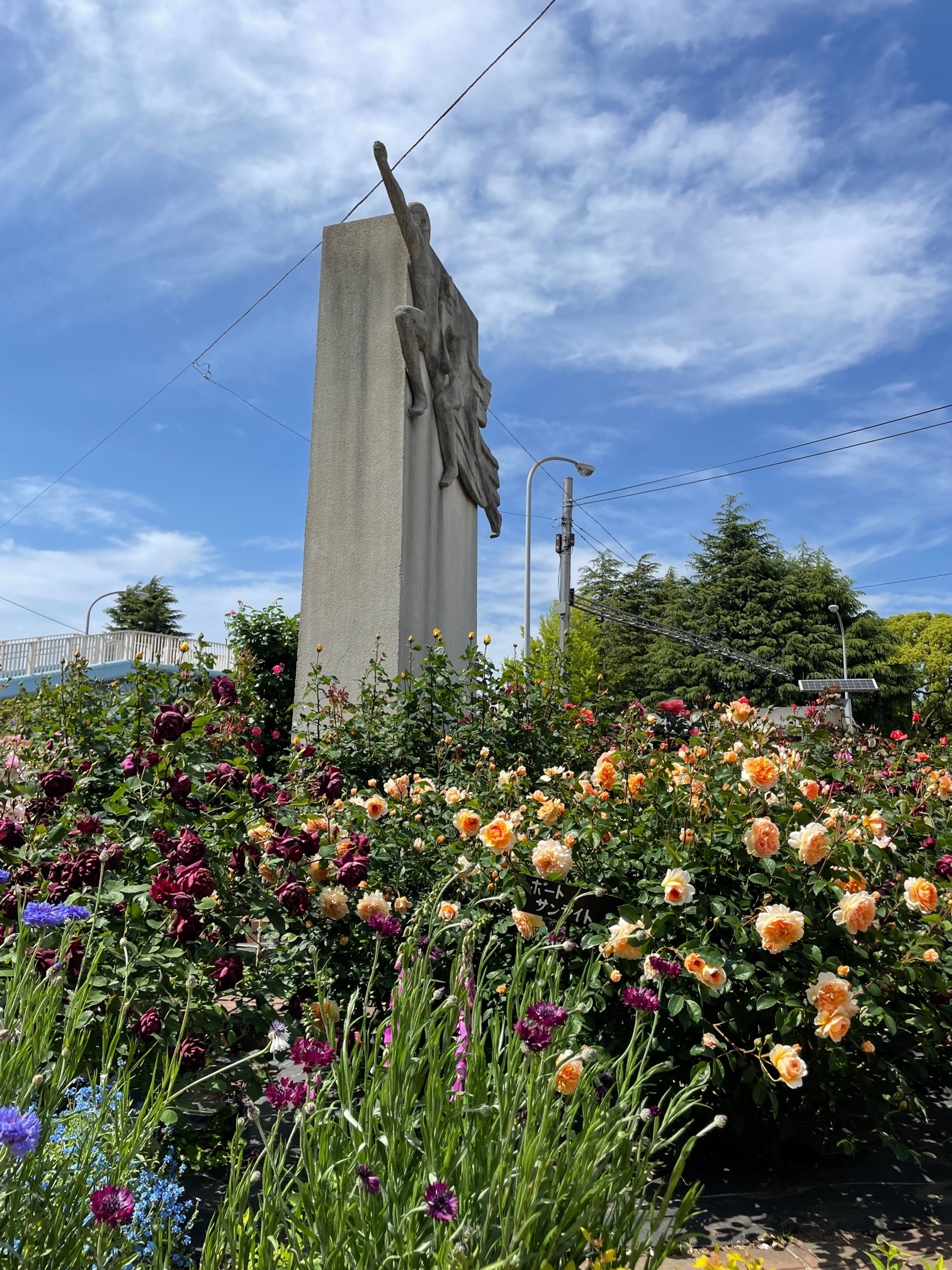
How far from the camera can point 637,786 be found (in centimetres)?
281

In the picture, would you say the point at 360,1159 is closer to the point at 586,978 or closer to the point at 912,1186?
the point at 586,978

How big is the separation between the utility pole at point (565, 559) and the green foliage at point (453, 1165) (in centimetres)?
1694

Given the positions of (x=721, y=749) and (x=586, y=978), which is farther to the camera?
(x=721, y=749)

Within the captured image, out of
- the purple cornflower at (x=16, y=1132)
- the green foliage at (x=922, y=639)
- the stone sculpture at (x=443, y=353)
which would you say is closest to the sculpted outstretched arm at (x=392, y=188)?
the stone sculpture at (x=443, y=353)

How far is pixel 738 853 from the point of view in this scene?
8.43 ft

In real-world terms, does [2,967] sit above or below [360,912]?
below

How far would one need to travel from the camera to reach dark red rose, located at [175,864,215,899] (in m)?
2.14

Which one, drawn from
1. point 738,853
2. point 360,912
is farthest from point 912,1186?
point 360,912

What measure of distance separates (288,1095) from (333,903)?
0.89 m

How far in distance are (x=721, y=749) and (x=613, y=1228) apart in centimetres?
186

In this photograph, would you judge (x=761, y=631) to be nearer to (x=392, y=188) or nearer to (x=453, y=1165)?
(x=392, y=188)

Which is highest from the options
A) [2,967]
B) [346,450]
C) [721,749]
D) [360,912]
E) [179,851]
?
[346,450]

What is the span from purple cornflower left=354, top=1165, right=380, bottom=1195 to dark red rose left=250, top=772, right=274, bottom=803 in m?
1.65

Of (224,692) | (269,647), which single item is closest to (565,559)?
(269,647)
